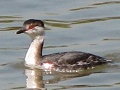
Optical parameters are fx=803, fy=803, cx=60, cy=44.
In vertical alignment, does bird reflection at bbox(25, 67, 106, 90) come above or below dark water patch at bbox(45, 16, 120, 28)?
below

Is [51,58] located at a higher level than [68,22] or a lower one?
lower

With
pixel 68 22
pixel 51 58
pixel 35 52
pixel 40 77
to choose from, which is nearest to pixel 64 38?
pixel 68 22

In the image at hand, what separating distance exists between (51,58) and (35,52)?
544mm

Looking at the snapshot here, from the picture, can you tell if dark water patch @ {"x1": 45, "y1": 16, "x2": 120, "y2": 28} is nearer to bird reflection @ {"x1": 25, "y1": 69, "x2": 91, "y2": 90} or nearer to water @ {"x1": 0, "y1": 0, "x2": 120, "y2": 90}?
water @ {"x1": 0, "y1": 0, "x2": 120, "y2": 90}

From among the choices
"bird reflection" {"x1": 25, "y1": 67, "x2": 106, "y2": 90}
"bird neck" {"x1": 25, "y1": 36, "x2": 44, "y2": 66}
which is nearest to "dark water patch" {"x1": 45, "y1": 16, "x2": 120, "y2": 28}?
"bird neck" {"x1": 25, "y1": 36, "x2": 44, "y2": 66}

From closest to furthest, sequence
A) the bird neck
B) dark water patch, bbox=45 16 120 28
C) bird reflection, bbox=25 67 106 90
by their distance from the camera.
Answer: bird reflection, bbox=25 67 106 90 < the bird neck < dark water patch, bbox=45 16 120 28

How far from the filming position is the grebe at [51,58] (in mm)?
18000

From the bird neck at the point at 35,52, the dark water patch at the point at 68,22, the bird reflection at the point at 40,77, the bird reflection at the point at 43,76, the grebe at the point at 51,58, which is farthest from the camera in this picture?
the dark water patch at the point at 68,22

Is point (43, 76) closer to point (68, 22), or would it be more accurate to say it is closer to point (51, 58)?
point (51, 58)

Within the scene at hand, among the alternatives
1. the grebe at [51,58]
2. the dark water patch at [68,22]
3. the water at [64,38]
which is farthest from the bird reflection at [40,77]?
the dark water patch at [68,22]

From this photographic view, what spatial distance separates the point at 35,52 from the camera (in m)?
18.4

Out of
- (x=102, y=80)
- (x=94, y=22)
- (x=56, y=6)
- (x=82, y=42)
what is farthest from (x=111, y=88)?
(x=56, y=6)

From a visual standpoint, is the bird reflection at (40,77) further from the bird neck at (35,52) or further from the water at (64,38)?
the bird neck at (35,52)

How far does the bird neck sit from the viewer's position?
1834 centimetres
